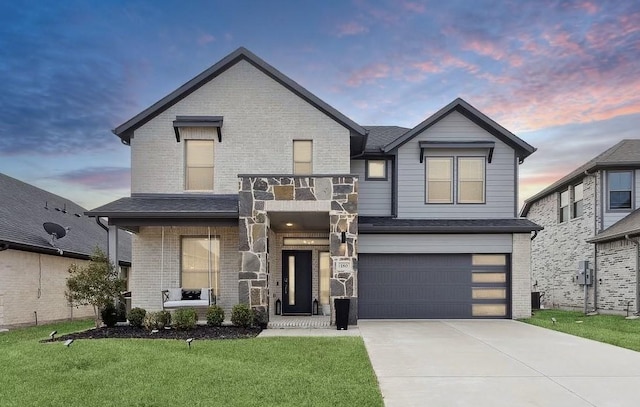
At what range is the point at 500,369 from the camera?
845 centimetres

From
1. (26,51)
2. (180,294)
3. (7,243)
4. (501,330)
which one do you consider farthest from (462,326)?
(26,51)

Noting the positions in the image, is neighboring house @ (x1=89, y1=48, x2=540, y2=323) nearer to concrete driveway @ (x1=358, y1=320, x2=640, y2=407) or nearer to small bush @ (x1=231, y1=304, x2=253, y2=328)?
small bush @ (x1=231, y1=304, x2=253, y2=328)

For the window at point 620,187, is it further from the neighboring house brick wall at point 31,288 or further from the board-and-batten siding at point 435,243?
the neighboring house brick wall at point 31,288

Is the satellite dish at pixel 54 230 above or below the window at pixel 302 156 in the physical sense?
below

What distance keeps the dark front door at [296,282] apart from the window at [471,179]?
5.88 m

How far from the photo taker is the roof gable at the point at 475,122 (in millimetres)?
16938

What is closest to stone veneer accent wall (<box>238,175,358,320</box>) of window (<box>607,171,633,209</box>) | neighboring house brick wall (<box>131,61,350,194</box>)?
neighboring house brick wall (<box>131,61,350,194</box>)

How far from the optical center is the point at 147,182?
1609 cm

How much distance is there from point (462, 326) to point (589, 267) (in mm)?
9387

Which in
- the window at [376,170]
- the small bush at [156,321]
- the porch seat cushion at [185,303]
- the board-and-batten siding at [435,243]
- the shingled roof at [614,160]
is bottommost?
the small bush at [156,321]

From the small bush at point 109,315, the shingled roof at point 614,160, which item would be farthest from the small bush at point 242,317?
the shingled roof at point 614,160

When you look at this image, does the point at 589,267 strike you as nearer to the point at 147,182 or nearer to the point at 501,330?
the point at 501,330

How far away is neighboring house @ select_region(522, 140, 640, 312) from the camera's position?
1855 centimetres

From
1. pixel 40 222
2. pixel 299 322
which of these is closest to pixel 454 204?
pixel 299 322
